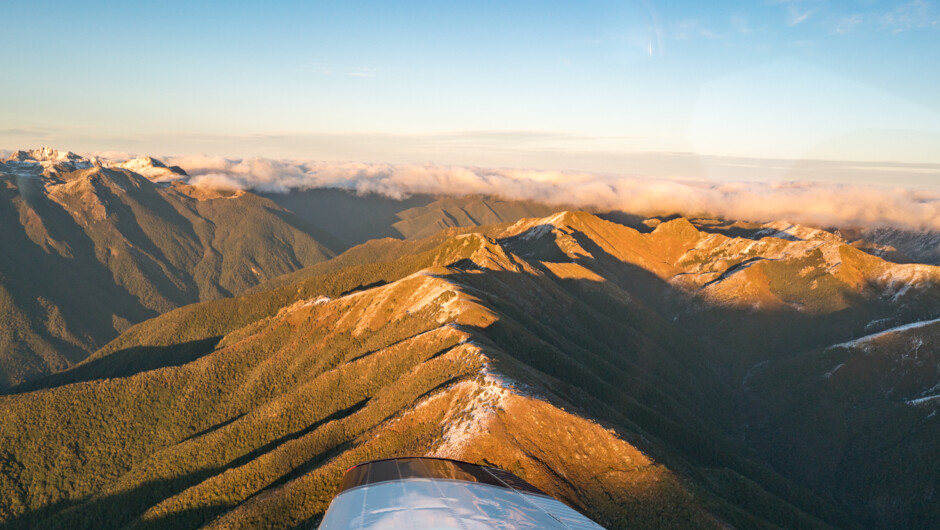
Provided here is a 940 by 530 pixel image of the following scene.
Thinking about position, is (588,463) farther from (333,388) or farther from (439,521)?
(333,388)

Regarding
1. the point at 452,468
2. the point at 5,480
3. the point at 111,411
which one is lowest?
the point at 5,480

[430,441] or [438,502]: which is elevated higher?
[438,502]

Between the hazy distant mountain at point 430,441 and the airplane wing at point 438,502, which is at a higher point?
the airplane wing at point 438,502

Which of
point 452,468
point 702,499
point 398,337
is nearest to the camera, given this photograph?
point 452,468

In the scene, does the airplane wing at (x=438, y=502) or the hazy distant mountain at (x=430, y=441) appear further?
the hazy distant mountain at (x=430, y=441)

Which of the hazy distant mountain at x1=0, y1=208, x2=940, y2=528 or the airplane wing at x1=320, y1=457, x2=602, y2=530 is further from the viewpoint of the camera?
the hazy distant mountain at x1=0, y1=208, x2=940, y2=528

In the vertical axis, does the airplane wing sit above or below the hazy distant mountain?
above

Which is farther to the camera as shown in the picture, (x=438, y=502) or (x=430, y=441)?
(x=430, y=441)

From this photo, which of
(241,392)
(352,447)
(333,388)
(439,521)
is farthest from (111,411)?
(439,521)
